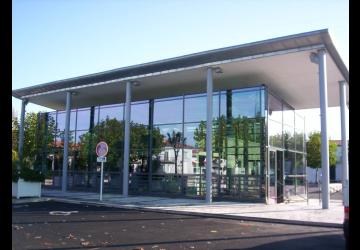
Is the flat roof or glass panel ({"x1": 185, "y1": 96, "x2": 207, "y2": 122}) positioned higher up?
the flat roof

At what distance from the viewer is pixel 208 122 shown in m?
18.0

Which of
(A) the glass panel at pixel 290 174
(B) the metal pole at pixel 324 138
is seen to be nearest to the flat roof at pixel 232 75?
(B) the metal pole at pixel 324 138

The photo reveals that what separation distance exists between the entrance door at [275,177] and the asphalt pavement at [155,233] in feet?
20.4

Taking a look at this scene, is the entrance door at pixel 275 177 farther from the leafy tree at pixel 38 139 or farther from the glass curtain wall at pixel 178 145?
the leafy tree at pixel 38 139

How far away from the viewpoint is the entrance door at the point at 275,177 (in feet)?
62.4

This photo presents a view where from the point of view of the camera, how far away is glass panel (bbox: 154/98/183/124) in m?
22.2

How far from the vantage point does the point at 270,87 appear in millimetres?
21172

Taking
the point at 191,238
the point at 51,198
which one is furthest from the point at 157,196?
the point at 191,238

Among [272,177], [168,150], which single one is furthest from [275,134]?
[168,150]

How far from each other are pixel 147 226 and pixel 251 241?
3310 millimetres

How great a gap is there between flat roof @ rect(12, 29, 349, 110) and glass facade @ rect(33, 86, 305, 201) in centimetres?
86

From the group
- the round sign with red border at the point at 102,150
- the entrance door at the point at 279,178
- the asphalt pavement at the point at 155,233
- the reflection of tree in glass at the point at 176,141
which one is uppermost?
the reflection of tree in glass at the point at 176,141

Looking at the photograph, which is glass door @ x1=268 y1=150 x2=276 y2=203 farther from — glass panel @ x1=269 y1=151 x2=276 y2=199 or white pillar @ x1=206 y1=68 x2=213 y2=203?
white pillar @ x1=206 y1=68 x2=213 y2=203

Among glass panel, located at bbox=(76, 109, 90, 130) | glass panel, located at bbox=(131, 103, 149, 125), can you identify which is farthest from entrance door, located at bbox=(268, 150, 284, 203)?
glass panel, located at bbox=(76, 109, 90, 130)
